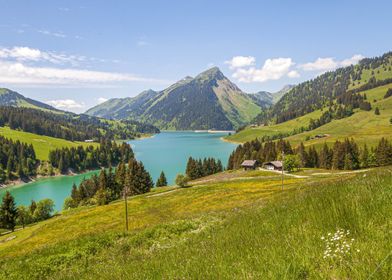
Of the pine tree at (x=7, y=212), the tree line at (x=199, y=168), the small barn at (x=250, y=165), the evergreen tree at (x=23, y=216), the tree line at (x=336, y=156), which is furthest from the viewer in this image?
the tree line at (x=199, y=168)

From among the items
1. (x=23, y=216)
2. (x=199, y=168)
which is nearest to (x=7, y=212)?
(x=23, y=216)

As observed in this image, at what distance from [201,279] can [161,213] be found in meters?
62.4

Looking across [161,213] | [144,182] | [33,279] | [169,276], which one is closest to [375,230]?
[169,276]

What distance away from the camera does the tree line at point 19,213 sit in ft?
282

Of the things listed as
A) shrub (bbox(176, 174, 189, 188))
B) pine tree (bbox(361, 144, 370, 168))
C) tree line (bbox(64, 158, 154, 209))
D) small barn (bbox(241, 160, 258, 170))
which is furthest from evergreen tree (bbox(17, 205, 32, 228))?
pine tree (bbox(361, 144, 370, 168))

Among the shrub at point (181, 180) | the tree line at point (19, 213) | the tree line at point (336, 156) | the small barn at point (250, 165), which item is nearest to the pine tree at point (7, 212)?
the tree line at point (19, 213)

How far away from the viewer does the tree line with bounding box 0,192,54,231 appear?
282 ft

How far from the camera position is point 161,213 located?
65.2m

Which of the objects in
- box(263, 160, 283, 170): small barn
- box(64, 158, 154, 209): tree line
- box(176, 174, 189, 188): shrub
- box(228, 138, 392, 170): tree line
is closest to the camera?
box(176, 174, 189, 188): shrub

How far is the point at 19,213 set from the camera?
93500 mm

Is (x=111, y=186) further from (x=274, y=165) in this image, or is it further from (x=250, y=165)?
(x=274, y=165)

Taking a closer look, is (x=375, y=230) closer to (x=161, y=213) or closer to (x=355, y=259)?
(x=355, y=259)

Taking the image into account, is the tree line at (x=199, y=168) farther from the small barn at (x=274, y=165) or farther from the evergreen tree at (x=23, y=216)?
the evergreen tree at (x=23, y=216)

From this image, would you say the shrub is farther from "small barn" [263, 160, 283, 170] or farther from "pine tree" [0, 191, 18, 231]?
"pine tree" [0, 191, 18, 231]
